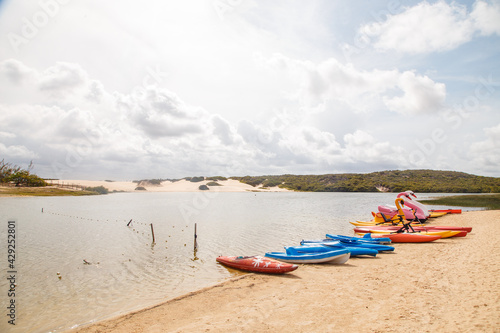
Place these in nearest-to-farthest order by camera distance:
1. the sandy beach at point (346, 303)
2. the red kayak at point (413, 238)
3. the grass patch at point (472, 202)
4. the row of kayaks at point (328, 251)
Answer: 1. the sandy beach at point (346, 303)
2. the row of kayaks at point (328, 251)
3. the red kayak at point (413, 238)
4. the grass patch at point (472, 202)

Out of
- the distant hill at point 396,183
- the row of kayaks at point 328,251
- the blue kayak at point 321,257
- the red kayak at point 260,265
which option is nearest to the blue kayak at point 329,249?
the row of kayaks at point 328,251

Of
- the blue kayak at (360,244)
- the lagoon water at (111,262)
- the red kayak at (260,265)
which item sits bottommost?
the lagoon water at (111,262)

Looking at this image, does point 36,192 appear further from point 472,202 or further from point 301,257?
point 472,202

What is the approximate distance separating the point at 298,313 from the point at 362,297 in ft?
7.54

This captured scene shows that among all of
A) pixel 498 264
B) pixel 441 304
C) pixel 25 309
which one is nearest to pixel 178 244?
pixel 25 309

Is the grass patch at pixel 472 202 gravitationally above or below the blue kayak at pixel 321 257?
above

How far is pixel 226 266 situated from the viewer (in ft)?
43.4

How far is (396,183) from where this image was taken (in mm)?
110562

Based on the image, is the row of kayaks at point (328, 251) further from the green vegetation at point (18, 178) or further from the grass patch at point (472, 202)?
the green vegetation at point (18, 178)

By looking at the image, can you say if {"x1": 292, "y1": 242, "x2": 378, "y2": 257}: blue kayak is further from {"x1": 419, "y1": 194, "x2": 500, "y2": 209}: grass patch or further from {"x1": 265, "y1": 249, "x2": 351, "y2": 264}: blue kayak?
{"x1": 419, "y1": 194, "x2": 500, "y2": 209}: grass patch

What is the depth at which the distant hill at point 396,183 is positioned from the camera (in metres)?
99.4

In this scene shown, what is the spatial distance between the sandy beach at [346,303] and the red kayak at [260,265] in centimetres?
32

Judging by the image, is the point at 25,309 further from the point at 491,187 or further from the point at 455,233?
the point at 491,187

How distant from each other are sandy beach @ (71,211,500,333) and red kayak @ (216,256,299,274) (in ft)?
1.04
